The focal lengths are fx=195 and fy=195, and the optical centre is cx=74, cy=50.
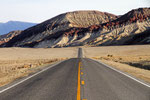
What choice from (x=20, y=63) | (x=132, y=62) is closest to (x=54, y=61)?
(x=20, y=63)

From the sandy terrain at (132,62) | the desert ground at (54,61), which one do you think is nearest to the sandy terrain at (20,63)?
the desert ground at (54,61)

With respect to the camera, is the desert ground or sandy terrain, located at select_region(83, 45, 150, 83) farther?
sandy terrain, located at select_region(83, 45, 150, 83)

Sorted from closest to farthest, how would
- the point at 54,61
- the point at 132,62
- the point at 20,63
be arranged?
the point at 132,62
the point at 20,63
the point at 54,61

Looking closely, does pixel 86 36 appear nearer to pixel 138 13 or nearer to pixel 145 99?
pixel 138 13

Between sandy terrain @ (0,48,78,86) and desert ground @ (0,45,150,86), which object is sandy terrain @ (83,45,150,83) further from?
sandy terrain @ (0,48,78,86)

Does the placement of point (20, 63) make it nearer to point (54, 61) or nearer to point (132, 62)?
point (54, 61)

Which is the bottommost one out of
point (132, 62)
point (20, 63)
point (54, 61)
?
point (20, 63)

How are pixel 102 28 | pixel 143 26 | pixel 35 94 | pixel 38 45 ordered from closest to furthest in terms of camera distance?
pixel 35 94, pixel 143 26, pixel 102 28, pixel 38 45

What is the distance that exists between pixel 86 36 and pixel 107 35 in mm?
20086

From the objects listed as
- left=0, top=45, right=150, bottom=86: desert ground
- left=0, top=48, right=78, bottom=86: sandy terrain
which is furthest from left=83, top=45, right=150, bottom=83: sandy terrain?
left=0, top=48, right=78, bottom=86: sandy terrain

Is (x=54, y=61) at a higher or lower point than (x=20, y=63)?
higher

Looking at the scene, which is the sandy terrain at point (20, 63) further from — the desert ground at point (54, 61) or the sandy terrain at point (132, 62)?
the sandy terrain at point (132, 62)

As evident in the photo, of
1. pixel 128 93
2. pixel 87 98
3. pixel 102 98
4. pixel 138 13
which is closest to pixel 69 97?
pixel 87 98

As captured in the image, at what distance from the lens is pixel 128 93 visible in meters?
8.50
